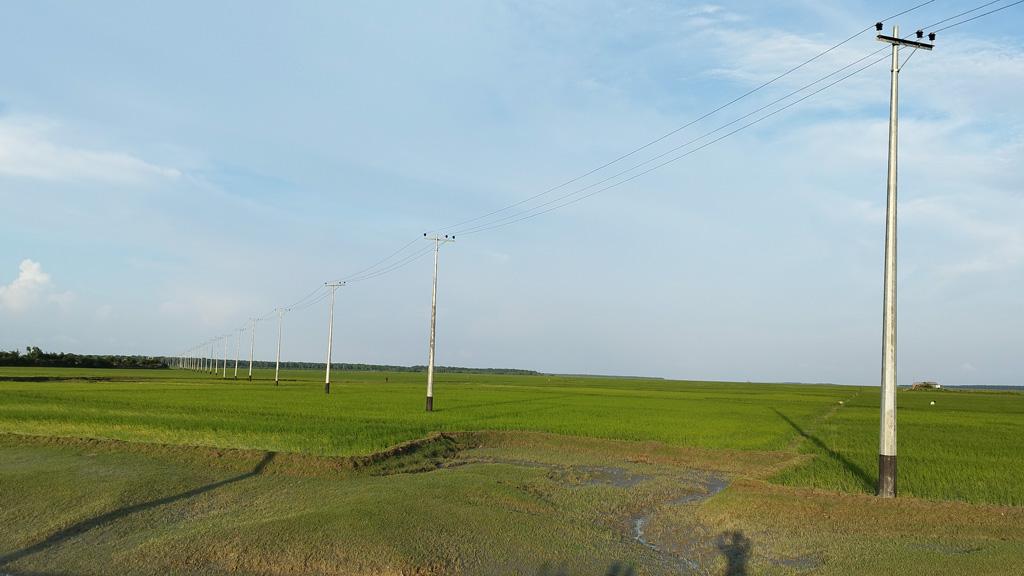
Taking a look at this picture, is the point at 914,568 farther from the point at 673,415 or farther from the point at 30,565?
the point at 673,415

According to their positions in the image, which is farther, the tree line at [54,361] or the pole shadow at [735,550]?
the tree line at [54,361]

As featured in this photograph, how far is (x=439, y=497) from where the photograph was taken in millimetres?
14391

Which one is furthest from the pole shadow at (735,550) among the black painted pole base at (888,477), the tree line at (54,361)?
the tree line at (54,361)

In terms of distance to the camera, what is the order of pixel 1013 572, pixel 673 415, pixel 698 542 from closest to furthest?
pixel 1013 572 < pixel 698 542 < pixel 673 415

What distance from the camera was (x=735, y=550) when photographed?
1227 centimetres

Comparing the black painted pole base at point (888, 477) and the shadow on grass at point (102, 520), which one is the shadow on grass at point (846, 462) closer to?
the black painted pole base at point (888, 477)

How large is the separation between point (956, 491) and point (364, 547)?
1320cm

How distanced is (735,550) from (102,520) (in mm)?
10883

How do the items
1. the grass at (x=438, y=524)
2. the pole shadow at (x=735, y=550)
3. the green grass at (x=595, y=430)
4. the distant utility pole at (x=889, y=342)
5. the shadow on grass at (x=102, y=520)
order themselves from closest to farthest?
the grass at (x=438, y=524) < the shadow on grass at (x=102, y=520) < the pole shadow at (x=735, y=550) < the distant utility pole at (x=889, y=342) < the green grass at (x=595, y=430)

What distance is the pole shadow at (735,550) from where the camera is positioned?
36.4 feet

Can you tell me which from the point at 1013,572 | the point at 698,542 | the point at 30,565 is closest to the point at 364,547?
the point at 30,565

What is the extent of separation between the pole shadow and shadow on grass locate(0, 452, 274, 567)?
34.0 ft

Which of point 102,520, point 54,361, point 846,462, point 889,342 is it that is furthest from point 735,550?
point 54,361

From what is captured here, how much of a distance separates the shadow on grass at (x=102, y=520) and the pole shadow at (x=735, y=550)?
10358 mm
